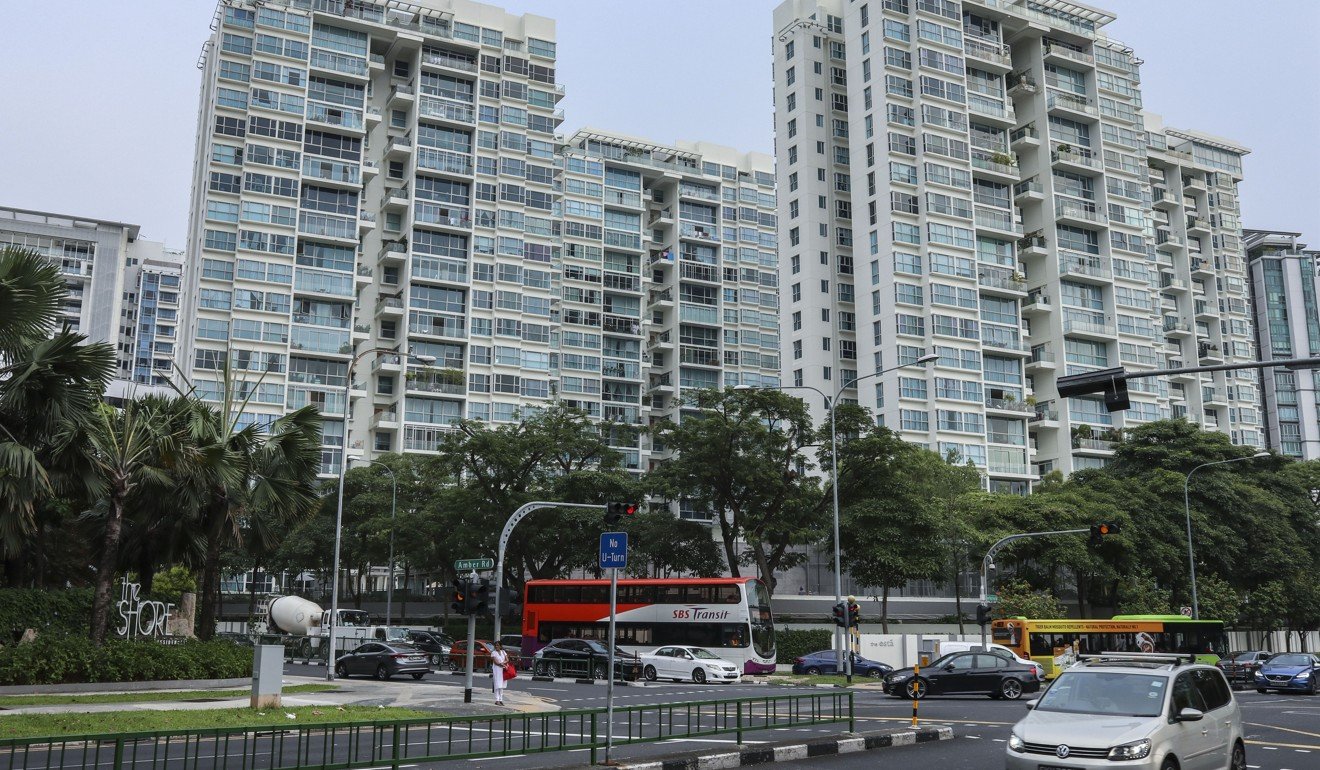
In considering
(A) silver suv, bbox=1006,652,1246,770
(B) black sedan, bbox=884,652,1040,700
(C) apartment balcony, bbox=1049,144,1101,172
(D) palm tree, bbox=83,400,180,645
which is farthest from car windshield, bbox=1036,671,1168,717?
(C) apartment balcony, bbox=1049,144,1101,172

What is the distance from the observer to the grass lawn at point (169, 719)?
749 inches

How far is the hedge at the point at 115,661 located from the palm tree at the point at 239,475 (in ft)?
9.91

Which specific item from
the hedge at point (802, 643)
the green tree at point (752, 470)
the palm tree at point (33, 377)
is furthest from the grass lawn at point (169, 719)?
the hedge at point (802, 643)

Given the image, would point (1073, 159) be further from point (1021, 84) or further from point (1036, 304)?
point (1036, 304)

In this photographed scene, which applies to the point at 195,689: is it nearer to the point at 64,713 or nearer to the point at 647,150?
the point at 64,713

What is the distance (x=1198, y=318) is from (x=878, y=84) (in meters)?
50.3

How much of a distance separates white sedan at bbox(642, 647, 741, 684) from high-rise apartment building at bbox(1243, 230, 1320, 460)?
4572 inches

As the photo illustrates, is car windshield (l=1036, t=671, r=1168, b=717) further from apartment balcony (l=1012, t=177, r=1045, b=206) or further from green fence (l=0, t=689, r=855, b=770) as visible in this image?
apartment balcony (l=1012, t=177, r=1045, b=206)

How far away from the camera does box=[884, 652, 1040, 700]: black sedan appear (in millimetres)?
34219

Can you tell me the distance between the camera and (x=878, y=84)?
87625mm

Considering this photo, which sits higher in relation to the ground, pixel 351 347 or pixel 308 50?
pixel 308 50

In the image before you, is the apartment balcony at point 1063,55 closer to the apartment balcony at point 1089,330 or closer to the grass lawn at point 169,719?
the apartment balcony at point 1089,330

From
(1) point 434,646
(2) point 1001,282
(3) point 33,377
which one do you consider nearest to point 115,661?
(3) point 33,377

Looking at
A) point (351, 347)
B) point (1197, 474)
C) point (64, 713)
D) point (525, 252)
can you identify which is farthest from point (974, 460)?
point (64, 713)
